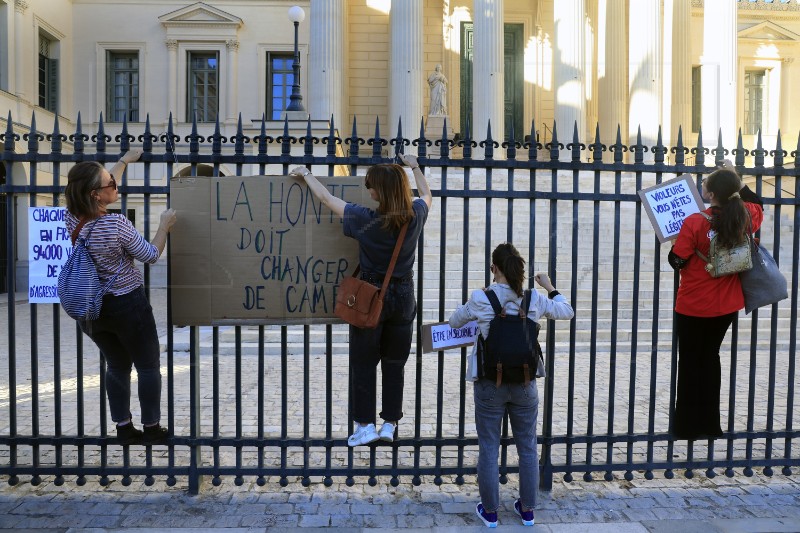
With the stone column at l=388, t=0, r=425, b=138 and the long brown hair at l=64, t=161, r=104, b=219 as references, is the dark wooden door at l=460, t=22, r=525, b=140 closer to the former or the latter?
the stone column at l=388, t=0, r=425, b=138

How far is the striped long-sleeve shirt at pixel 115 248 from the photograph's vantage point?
402 cm

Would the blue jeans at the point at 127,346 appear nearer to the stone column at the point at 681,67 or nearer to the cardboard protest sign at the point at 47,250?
the cardboard protest sign at the point at 47,250

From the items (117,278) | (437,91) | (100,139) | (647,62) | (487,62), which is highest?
(487,62)

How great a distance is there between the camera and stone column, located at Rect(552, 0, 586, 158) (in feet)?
69.7

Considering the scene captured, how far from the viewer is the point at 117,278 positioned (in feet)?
13.5

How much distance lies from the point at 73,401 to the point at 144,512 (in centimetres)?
365

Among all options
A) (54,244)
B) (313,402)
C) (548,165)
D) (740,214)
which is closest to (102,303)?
(54,244)

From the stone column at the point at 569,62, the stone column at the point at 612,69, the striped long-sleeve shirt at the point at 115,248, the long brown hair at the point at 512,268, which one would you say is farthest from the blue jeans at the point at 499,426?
the stone column at the point at 612,69

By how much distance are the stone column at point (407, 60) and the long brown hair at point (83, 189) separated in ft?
61.0

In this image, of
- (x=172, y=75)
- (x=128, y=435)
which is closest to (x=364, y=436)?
(x=128, y=435)

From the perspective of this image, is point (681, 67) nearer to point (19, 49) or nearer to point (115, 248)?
point (19, 49)

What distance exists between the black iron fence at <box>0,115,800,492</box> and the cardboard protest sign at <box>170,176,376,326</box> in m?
0.18

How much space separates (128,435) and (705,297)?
4062 mm

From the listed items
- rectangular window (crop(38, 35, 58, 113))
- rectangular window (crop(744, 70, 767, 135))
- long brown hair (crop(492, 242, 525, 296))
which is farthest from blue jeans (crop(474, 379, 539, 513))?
rectangular window (crop(744, 70, 767, 135))
